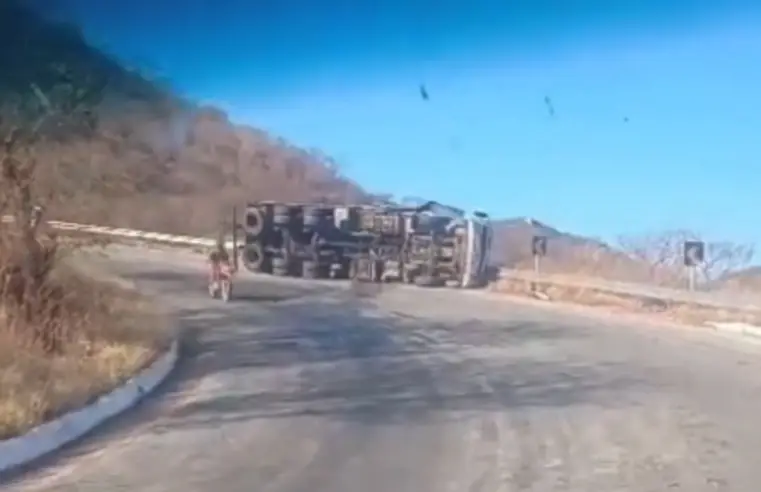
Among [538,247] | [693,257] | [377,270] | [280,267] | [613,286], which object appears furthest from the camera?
[613,286]

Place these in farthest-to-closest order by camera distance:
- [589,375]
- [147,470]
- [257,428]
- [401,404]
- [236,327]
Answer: [236,327] → [589,375] → [401,404] → [257,428] → [147,470]

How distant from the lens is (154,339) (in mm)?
11086

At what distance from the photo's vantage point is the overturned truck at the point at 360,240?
1454 centimetres

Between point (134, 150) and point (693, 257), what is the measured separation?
8.40 meters

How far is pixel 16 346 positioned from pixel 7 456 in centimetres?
316

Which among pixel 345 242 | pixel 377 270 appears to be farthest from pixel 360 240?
pixel 377 270

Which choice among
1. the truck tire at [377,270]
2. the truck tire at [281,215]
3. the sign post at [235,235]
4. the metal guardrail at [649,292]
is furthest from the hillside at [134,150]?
the metal guardrail at [649,292]

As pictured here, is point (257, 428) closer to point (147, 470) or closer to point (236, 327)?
point (147, 470)

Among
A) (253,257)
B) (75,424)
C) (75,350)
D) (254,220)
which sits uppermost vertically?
(254,220)

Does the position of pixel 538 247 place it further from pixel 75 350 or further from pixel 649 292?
pixel 75 350

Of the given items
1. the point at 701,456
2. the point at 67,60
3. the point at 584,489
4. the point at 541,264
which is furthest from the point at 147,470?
the point at 541,264

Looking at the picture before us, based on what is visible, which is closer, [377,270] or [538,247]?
[377,270]

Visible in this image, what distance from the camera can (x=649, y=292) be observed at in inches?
676

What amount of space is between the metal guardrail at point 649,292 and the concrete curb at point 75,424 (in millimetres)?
8986
